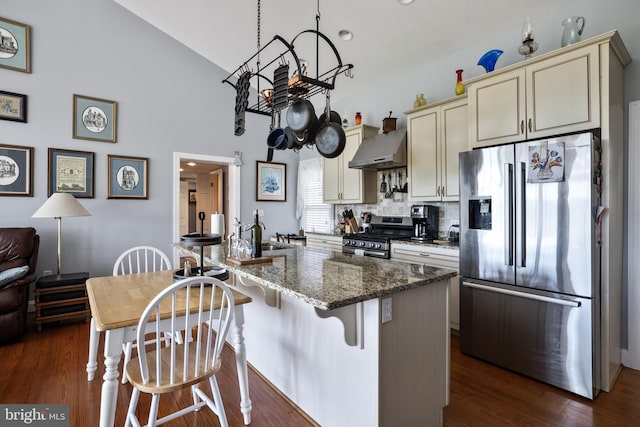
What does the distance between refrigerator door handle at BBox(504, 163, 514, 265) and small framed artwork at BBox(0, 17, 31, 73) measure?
5158mm

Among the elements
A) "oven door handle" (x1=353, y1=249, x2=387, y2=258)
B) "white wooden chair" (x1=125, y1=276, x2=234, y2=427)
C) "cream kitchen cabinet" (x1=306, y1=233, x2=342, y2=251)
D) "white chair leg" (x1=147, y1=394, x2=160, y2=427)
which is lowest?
"white chair leg" (x1=147, y1=394, x2=160, y2=427)

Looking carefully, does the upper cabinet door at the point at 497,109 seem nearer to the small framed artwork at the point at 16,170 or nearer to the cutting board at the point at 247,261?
the cutting board at the point at 247,261

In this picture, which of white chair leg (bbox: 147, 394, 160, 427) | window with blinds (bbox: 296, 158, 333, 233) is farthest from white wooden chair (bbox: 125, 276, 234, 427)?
window with blinds (bbox: 296, 158, 333, 233)

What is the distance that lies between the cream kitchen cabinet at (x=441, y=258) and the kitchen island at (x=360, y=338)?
1.22 m

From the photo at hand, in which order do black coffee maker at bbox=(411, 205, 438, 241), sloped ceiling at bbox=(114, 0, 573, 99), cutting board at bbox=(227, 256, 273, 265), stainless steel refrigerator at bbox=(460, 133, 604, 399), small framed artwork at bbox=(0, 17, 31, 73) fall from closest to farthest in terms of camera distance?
cutting board at bbox=(227, 256, 273, 265) < stainless steel refrigerator at bbox=(460, 133, 604, 399) < sloped ceiling at bbox=(114, 0, 573, 99) < small framed artwork at bbox=(0, 17, 31, 73) < black coffee maker at bbox=(411, 205, 438, 241)

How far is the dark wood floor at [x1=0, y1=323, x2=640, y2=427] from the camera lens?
1.94 metres

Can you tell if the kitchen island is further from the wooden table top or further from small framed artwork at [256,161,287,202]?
small framed artwork at [256,161,287,202]

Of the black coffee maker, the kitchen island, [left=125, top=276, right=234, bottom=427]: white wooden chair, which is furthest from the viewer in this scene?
the black coffee maker

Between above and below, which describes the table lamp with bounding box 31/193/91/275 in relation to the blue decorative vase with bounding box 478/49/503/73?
below

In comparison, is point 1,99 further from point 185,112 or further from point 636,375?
point 636,375

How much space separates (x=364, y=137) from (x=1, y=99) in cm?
424

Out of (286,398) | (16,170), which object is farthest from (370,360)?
(16,170)

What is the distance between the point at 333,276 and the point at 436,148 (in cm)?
242

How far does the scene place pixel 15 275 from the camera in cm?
304
